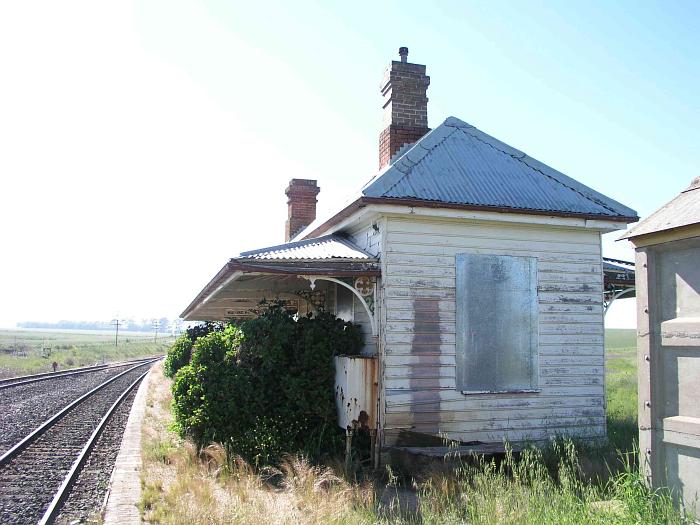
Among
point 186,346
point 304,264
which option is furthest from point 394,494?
point 186,346

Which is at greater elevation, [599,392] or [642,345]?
[642,345]

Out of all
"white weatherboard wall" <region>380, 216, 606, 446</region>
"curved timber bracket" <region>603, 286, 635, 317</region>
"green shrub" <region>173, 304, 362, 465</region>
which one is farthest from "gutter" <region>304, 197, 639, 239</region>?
"green shrub" <region>173, 304, 362, 465</region>

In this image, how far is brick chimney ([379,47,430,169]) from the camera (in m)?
12.1

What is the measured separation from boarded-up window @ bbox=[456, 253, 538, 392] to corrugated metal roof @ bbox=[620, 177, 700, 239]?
4.48 m

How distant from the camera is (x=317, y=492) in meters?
6.88

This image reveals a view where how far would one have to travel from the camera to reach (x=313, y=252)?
9.80 metres

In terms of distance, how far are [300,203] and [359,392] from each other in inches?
484

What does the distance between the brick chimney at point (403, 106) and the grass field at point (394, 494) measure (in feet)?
19.5

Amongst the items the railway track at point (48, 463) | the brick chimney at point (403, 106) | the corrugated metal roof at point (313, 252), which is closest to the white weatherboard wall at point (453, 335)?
the corrugated metal roof at point (313, 252)

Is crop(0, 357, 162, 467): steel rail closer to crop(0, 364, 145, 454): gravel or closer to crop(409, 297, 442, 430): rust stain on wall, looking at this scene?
crop(0, 364, 145, 454): gravel

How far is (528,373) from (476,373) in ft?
2.84

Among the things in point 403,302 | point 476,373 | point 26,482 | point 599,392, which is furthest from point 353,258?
point 26,482

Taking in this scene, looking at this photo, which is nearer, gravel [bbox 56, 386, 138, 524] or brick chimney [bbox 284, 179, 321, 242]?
gravel [bbox 56, 386, 138, 524]

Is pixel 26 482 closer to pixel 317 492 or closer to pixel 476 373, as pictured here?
pixel 317 492
